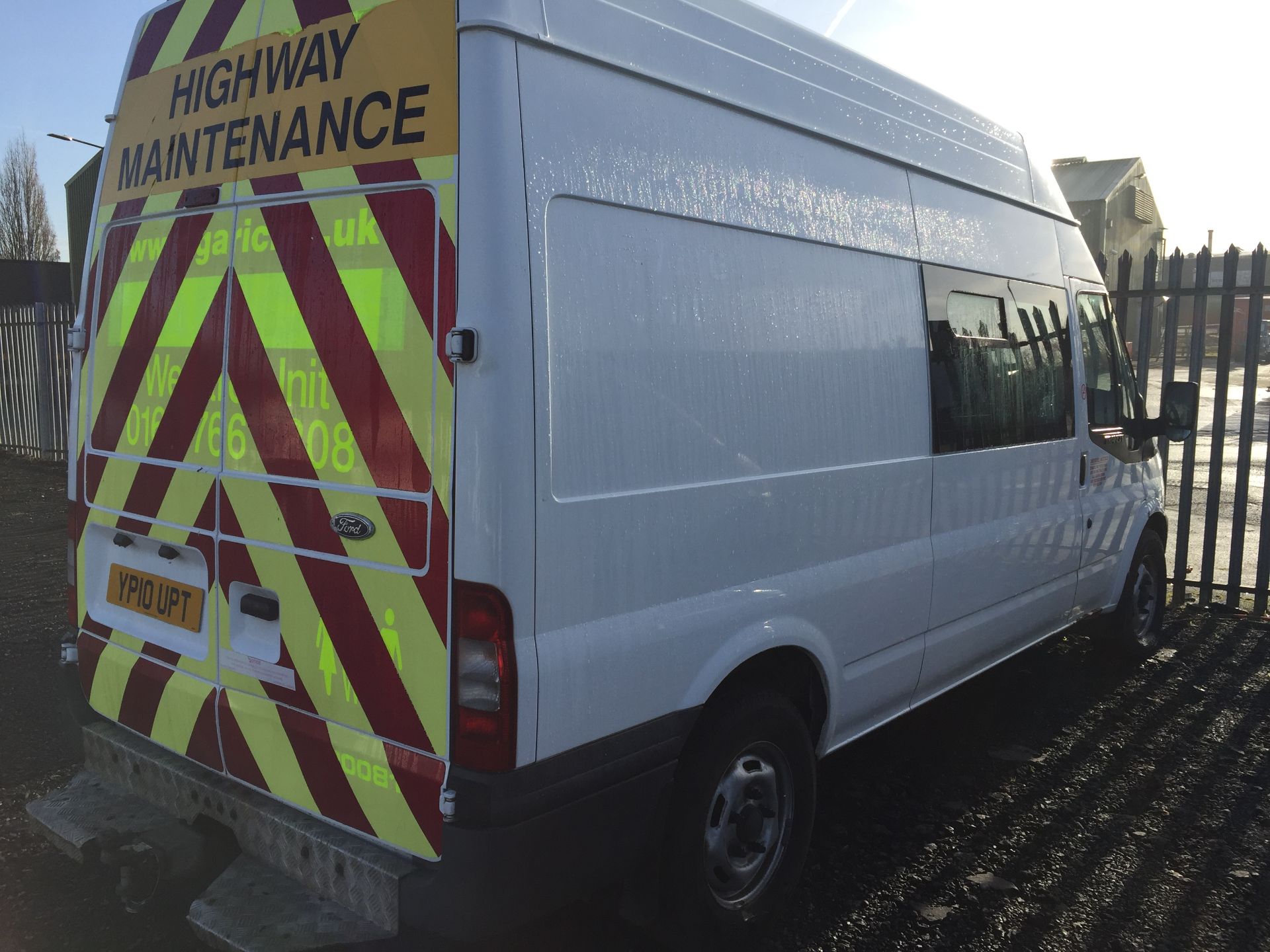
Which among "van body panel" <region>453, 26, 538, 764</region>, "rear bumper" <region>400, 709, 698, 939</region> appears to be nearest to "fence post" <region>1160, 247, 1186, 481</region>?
"rear bumper" <region>400, 709, 698, 939</region>

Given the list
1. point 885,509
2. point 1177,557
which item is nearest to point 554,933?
point 885,509

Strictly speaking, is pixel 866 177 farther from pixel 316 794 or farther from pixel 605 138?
pixel 316 794

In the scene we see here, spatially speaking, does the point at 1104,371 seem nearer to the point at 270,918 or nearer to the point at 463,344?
the point at 463,344

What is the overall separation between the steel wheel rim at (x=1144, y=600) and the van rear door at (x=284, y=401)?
4.62 meters

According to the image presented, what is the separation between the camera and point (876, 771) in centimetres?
410

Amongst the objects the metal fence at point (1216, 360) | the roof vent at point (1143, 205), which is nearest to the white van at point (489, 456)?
the metal fence at point (1216, 360)

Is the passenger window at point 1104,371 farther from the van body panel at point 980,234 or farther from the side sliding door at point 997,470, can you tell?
the van body panel at point 980,234

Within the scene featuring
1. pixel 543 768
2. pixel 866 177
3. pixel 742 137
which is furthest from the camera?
pixel 866 177

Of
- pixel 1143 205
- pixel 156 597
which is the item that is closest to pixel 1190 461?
pixel 156 597

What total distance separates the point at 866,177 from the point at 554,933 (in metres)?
2.54

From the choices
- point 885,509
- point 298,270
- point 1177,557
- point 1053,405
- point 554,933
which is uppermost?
point 298,270

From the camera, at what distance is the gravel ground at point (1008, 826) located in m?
2.97

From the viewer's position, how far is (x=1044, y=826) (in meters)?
3.68

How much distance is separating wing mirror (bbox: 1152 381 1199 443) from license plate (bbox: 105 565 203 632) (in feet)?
15.0
